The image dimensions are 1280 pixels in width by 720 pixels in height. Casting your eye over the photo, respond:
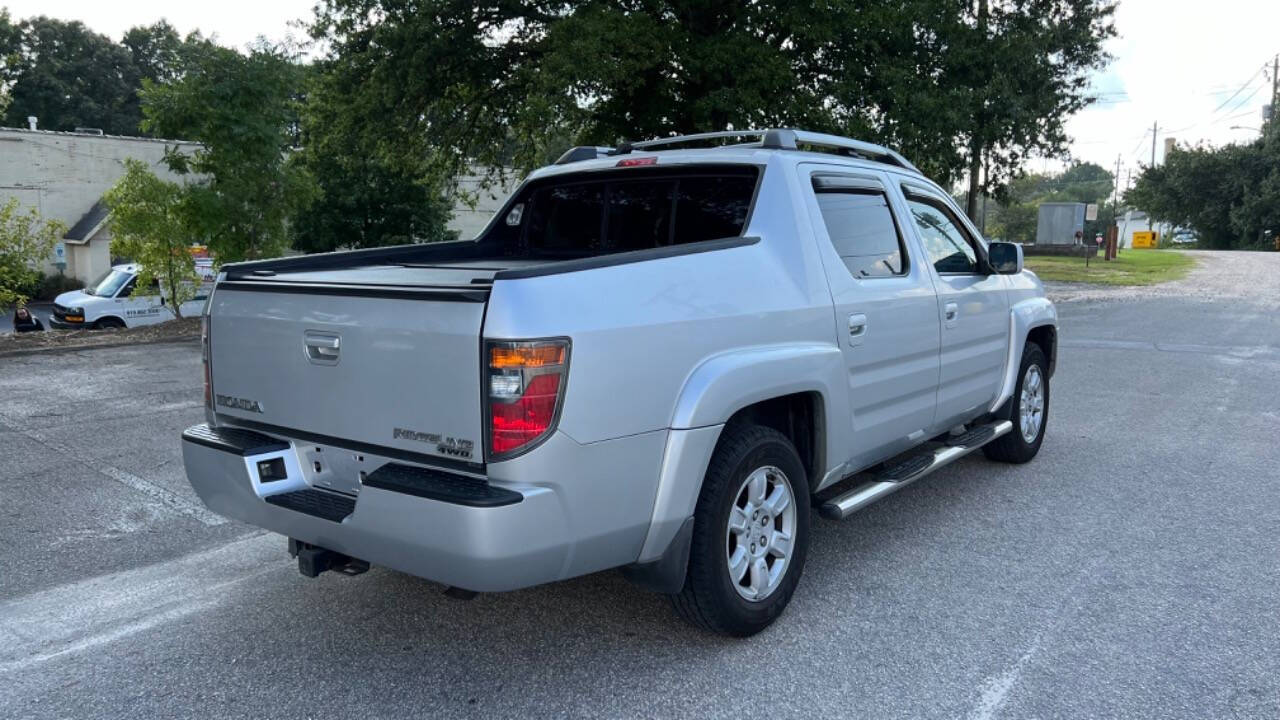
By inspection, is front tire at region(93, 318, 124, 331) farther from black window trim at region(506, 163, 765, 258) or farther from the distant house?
black window trim at region(506, 163, 765, 258)

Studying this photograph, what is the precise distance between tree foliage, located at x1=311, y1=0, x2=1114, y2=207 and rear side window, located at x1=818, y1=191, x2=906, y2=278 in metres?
10.5

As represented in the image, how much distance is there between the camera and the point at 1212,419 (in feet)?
25.9

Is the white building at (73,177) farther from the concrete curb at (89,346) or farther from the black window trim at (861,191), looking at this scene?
the black window trim at (861,191)

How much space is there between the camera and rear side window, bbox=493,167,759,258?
429cm

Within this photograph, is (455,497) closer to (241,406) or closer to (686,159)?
(241,406)

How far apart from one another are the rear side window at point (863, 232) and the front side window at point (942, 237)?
1.08 ft

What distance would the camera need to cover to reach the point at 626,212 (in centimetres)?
466

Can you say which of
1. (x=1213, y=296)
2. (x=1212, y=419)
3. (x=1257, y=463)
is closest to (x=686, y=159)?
(x=1257, y=463)

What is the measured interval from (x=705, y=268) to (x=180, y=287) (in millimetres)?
12670

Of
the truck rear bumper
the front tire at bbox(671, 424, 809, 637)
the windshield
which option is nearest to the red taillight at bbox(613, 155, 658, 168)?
the front tire at bbox(671, 424, 809, 637)

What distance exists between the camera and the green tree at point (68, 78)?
205ft

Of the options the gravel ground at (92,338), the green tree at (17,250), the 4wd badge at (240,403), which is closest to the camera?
the 4wd badge at (240,403)

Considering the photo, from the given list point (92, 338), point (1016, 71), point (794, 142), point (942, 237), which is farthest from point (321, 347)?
point (1016, 71)

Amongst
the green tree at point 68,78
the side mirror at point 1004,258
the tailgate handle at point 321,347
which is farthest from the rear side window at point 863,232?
the green tree at point 68,78
